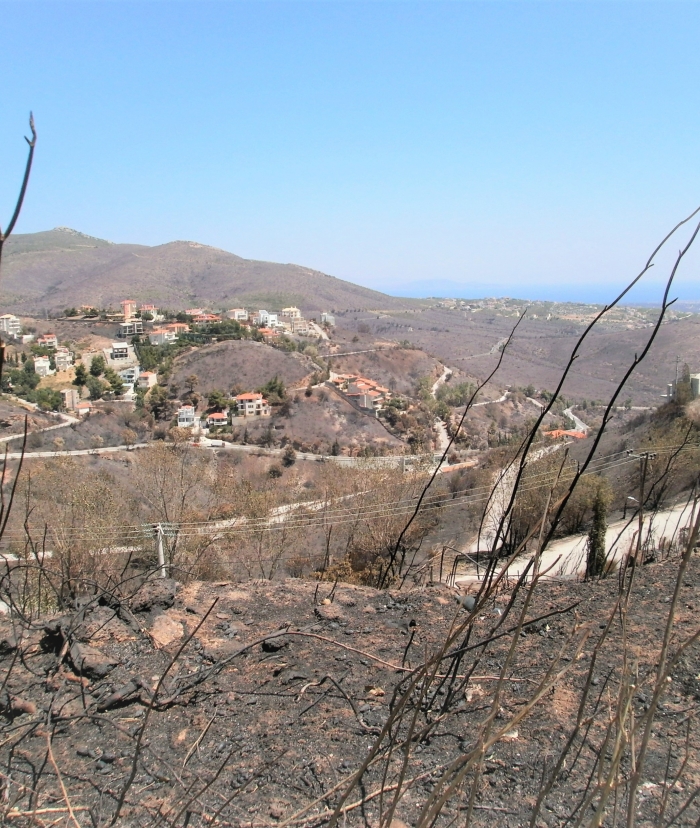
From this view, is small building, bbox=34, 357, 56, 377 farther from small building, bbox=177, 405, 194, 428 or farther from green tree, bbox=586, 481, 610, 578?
green tree, bbox=586, 481, 610, 578

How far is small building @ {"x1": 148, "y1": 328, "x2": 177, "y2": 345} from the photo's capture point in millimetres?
57812

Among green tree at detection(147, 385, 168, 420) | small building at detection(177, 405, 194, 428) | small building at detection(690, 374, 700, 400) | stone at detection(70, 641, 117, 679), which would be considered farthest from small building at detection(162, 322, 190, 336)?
stone at detection(70, 641, 117, 679)

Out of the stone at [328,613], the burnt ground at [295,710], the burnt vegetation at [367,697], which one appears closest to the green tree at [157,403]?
the burnt vegetation at [367,697]

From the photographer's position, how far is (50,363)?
49.0 m

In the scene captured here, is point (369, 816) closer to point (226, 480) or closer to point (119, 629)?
point (119, 629)

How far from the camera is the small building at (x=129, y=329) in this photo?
5972 cm

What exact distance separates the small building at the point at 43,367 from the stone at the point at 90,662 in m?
49.2

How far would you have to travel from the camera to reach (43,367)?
47.2 metres

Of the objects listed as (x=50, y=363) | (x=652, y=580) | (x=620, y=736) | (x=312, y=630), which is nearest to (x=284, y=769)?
(x=312, y=630)

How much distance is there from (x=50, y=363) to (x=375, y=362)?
30684 mm

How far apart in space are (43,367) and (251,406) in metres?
17.5

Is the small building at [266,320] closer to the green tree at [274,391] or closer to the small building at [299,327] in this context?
the small building at [299,327]

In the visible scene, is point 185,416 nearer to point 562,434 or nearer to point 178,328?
point 178,328

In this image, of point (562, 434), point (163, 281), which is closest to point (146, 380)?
point (562, 434)
